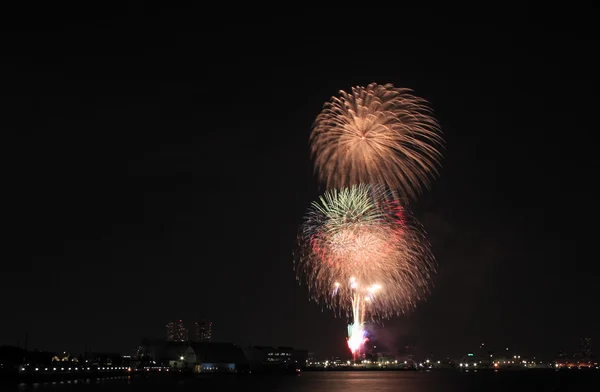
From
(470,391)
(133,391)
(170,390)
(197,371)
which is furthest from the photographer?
(197,371)

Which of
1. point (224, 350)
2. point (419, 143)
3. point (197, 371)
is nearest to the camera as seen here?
point (419, 143)

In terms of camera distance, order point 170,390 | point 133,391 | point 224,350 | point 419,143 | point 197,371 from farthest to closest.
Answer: point 224,350 → point 197,371 → point 170,390 → point 133,391 → point 419,143

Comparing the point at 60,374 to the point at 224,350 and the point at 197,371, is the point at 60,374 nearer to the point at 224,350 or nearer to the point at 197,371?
the point at 197,371

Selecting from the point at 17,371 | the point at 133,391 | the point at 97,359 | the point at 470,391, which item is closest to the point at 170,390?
the point at 133,391

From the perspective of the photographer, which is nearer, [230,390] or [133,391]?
[133,391]

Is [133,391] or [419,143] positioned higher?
[419,143]

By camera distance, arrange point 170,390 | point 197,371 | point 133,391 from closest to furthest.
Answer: point 133,391, point 170,390, point 197,371

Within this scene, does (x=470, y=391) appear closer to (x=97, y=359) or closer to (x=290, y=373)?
(x=290, y=373)

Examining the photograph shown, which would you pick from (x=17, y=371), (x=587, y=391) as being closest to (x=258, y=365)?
(x=17, y=371)

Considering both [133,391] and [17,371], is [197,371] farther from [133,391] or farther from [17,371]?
[133,391]

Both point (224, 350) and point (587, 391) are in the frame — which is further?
point (224, 350)
